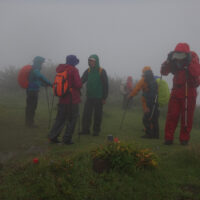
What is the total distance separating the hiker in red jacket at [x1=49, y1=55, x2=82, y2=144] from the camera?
18.7 feet

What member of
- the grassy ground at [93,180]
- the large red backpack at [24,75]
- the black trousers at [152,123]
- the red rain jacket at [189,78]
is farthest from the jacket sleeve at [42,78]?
the red rain jacket at [189,78]

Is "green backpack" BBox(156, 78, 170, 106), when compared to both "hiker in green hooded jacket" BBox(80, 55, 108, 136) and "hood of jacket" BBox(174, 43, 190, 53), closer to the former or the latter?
"hood of jacket" BBox(174, 43, 190, 53)

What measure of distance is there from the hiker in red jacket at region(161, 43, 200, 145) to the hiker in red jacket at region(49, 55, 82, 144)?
91.6 inches

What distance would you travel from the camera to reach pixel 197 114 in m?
12.0

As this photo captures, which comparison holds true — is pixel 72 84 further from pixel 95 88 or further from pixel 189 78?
pixel 189 78

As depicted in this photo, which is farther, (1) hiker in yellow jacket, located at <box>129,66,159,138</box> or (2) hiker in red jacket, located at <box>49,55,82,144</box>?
(1) hiker in yellow jacket, located at <box>129,66,159,138</box>

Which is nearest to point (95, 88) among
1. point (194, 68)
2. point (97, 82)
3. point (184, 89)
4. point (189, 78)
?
point (97, 82)

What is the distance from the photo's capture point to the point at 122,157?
3646 mm

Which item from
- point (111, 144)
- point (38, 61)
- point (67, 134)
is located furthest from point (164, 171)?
point (38, 61)

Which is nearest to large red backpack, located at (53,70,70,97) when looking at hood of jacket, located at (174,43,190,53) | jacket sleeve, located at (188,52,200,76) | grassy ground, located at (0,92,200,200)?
grassy ground, located at (0,92,200,200)

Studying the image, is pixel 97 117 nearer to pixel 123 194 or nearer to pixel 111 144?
pixel 111 144

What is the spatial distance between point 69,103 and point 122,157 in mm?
2497

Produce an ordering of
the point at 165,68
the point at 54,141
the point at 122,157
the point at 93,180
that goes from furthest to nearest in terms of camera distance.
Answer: the point at 165,68
the point at 54,141
the point at 122,157
the point at 93,180

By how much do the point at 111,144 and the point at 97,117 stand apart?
11.0 ft
